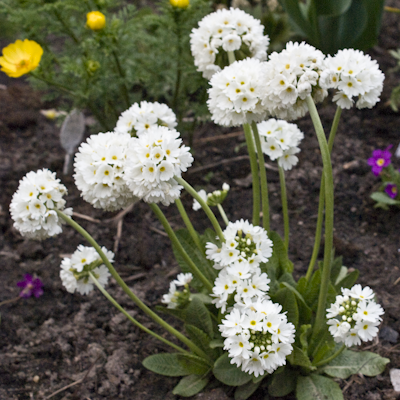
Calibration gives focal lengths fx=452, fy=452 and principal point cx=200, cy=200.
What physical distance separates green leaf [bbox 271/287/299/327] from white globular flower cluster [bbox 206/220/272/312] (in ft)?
0.35

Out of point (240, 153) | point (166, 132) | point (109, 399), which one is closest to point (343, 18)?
point (240, 153)

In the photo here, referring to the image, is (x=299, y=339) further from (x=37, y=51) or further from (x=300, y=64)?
(x=37, y=51)

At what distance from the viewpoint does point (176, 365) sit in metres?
1.88

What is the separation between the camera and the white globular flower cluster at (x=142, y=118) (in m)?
1.73

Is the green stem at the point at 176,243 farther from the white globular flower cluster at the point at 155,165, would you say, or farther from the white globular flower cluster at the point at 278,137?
the white globular flower cluster at the point at 278,137

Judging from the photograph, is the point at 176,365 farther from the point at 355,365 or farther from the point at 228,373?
the point at 355,365

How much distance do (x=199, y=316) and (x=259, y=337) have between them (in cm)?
44

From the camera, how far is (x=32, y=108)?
3.76 meters

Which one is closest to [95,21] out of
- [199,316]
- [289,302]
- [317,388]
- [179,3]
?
[179,3]

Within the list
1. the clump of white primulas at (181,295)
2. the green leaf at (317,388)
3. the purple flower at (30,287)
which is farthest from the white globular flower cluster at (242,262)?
the purple flower at (30,287)

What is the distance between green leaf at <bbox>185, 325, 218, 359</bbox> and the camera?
5.89ft

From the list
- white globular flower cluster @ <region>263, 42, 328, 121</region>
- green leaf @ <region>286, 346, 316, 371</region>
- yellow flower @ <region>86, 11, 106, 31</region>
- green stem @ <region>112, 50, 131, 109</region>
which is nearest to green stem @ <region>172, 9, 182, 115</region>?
green stem @ <region>112, 50, 131, 109</region>

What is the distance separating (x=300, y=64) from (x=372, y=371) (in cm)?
118

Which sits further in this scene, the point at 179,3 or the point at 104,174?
the point at 179,3
